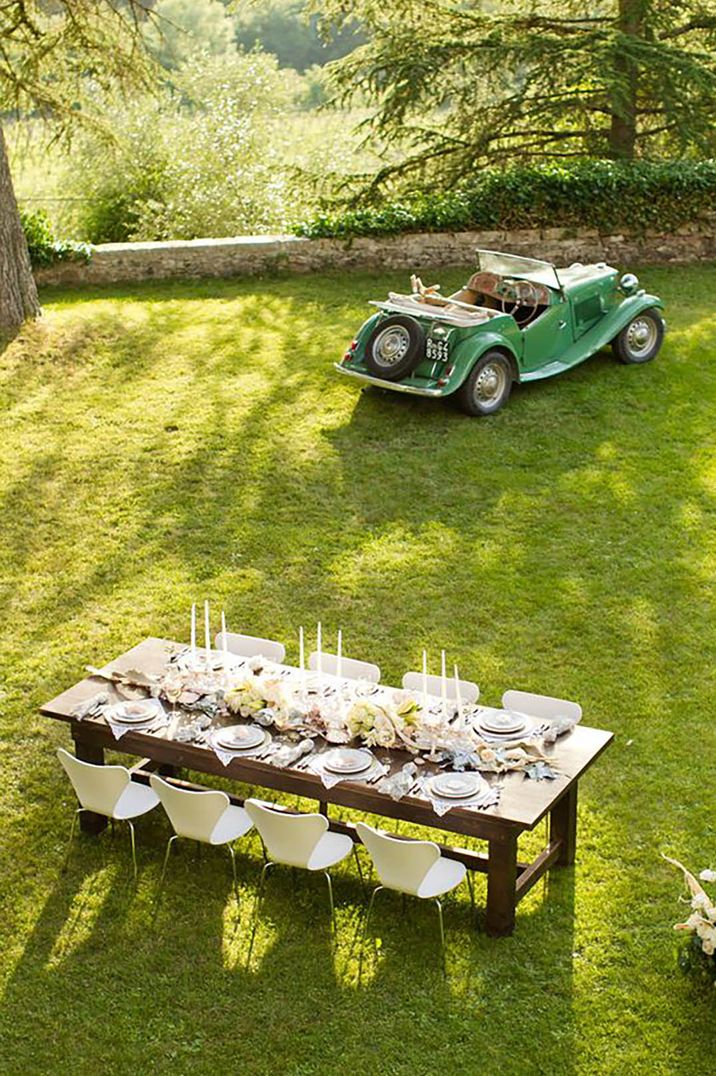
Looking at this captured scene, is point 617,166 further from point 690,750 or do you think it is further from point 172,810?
point 172,810

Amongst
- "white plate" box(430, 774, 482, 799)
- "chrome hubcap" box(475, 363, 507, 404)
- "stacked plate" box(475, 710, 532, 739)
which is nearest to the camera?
"white plate" box(430, 774, 482, 799)

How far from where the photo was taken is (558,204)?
15594 millimetres

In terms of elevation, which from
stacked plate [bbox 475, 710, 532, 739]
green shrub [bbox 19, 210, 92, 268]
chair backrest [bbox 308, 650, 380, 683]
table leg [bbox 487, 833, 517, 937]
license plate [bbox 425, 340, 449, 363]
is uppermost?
green shrub [bbox 19, 210, 92, 268]

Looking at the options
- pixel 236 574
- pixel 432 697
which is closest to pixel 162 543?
pixel 236 574

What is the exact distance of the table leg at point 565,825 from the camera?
700 centimetres

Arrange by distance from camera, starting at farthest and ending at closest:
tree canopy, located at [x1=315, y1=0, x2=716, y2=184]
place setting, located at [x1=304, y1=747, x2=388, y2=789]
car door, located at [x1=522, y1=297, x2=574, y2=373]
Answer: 1. tree canopy, located at [x1=315, y1=0, x2=716, y2=184]
2. car door, located at [x1=522, y1=297, x2=574, y2=373]
3. place setting, located at [x1=304, y1=747, x2=388, y2=789]

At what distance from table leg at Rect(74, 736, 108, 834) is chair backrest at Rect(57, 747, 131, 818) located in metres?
0.22

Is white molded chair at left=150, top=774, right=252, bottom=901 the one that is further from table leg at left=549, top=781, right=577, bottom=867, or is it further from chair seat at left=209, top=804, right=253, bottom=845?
table leg at left=549, top=781, right=577, bottom=867

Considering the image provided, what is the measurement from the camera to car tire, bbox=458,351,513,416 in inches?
470

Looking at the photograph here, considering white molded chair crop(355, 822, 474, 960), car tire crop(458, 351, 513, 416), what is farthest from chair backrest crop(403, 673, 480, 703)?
car tire crop(458, 351, 513, 416)

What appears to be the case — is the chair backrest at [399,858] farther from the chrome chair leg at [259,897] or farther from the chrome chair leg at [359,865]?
the chrome chair leg at [259,897]

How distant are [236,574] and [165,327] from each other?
482 cm

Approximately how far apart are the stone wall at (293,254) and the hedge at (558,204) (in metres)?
0.13

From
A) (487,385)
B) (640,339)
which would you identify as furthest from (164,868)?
(640,339)
